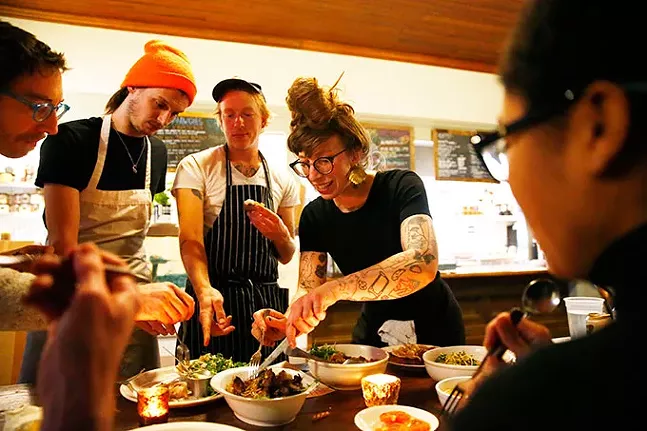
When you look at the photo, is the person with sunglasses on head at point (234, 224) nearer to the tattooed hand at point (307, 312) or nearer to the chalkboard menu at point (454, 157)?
the tattooed hand at point (307, 312)

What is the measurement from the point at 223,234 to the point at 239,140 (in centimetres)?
47

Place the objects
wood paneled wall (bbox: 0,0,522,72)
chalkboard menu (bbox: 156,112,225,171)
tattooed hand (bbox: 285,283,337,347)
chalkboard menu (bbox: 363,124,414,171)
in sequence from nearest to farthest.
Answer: tattooed hand (bbox: 285,283,337,347) → wood paneled wall (bbox: 0,0,522,72) → chalkboard menu (bbox: 156,112,225,171) → chalkboard menu (bbox: 363,124,414,171)

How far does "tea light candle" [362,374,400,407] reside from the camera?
4.47ft

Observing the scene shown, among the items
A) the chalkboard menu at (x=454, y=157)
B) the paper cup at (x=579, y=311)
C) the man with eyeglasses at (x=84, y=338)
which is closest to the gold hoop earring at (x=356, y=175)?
the paper cup at (x=579, y=311)

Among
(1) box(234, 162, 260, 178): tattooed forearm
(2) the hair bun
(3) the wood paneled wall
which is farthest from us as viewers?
(3) the wood paneled wall

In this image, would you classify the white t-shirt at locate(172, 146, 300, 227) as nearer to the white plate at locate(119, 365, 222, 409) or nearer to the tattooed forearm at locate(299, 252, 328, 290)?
the tattooed forearm at locate(299, 252, 328, 290)

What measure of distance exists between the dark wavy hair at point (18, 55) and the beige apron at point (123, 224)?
70 cm

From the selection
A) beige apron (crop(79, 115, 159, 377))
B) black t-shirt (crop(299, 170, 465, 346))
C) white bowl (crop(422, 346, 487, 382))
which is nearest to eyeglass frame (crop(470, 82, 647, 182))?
white bowl (crop(422, 346, 487, 382))

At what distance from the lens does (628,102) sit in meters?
0.47

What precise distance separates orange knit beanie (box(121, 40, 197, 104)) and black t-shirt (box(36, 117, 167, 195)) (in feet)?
0.94

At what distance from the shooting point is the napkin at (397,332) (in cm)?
210

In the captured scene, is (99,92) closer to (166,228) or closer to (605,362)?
(166,228)

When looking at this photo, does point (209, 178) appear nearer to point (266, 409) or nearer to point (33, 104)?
point (33, 104)

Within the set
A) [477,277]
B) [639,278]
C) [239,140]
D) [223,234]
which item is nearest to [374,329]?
[223,234]
